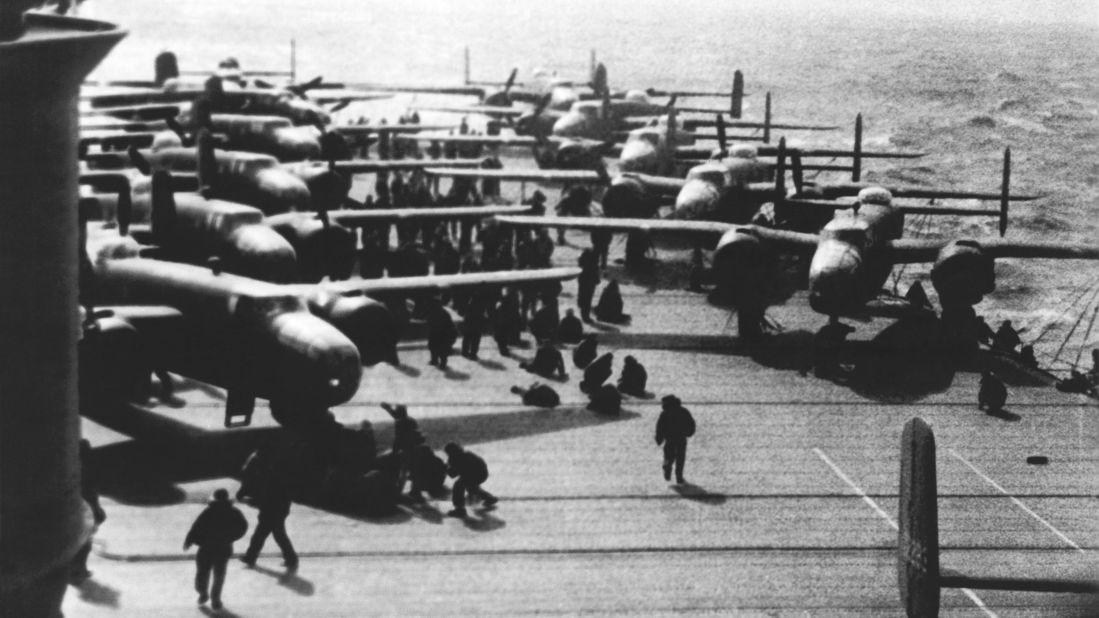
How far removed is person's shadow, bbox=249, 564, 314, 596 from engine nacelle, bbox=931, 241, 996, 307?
22.0 m

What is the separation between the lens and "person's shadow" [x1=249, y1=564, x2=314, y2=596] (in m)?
19.5

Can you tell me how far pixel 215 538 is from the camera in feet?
59.7

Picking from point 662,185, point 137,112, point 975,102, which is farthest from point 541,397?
point 975,102

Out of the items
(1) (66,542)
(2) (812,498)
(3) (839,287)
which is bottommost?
(2) (812,498)

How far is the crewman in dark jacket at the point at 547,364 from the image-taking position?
3303cm

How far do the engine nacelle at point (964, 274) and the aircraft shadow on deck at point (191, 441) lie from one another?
11029 millimetres

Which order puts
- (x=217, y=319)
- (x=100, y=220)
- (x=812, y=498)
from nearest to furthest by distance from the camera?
1. (x=812, y=498)
2. (x=217, y=319)
3. (x=100, y=220)

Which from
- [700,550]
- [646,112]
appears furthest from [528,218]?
[646,112]

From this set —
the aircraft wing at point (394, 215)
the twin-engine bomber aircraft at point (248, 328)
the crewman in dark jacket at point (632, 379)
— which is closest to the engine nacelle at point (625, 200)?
the aircraft wing at point (394, 215)

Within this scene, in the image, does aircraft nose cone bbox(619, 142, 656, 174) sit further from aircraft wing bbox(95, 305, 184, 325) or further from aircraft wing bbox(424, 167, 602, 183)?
aircraft wing bbox(95, 305, 184, 325)

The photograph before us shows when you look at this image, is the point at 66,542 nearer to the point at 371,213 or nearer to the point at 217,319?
the point at 217,319

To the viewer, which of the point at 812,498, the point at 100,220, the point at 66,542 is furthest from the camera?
the point at 100,220

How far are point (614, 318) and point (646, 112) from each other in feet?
168

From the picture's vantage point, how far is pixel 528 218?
45.1 m
